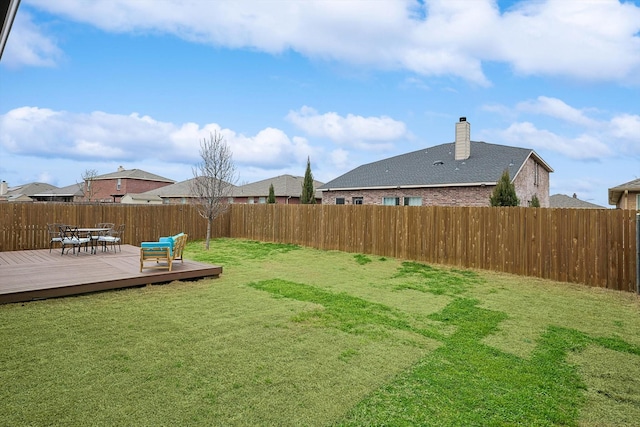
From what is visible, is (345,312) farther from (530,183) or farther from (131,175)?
(131,175)

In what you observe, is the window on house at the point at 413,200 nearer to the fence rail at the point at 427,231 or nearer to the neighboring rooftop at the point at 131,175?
the fence rail at the point at 427,231

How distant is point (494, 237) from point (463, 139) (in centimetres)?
1296

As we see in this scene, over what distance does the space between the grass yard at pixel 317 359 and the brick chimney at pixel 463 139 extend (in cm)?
1533

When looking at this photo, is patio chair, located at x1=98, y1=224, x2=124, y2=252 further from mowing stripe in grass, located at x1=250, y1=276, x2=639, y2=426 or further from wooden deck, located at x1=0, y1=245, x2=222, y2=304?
mowing stripe in grass, located at x1=250, y1=276, x2=639, y2=426

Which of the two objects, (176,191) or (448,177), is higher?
(176,191)

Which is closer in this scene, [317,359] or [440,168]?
[317,359]

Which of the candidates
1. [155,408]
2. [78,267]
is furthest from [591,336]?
[78,267]

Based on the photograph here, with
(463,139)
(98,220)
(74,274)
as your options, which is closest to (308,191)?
(463,139)

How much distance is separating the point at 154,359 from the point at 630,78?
703 inches

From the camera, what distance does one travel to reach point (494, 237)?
10.8 m

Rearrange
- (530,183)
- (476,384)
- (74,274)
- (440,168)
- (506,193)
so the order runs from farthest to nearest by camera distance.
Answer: (440,168)
(530,183)
(506,193)
(74,274)
(476,384)

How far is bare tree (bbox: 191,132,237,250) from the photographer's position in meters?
17.2

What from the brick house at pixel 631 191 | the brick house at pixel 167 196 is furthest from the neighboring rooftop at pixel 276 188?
the brick house at pixel 631 191

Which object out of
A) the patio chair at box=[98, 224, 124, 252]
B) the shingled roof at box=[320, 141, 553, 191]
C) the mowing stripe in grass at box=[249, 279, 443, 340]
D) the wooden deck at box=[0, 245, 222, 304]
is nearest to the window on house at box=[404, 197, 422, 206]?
the shingled roof at box=[320, 141, 553, 191]
